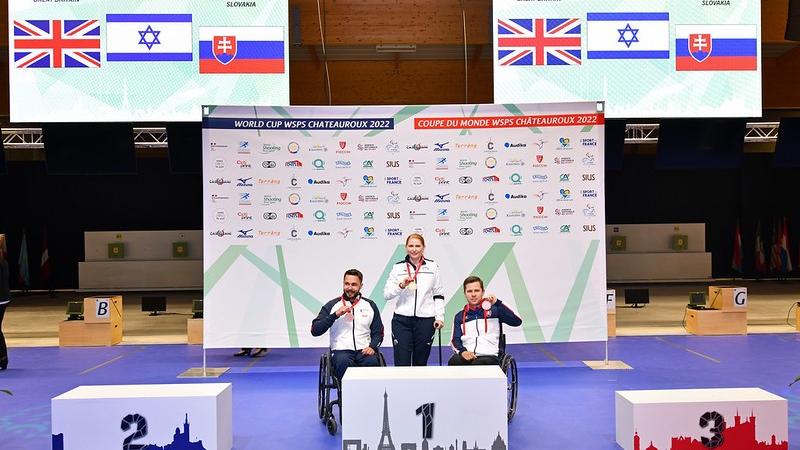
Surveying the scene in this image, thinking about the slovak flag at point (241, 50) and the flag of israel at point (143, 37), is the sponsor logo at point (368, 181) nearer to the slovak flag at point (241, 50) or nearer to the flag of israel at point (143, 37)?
the slovak flag at point (241, 50)

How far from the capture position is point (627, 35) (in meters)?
9.02

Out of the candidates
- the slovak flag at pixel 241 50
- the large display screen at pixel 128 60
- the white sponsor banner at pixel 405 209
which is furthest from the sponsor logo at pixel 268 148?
the slovak flag at pixel 241 50

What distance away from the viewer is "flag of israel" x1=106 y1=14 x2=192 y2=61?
29.2 feet

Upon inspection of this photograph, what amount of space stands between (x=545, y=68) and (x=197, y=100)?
426 cm

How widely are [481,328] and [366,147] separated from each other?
108 inches

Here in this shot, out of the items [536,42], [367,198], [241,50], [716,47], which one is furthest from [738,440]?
[241,50]

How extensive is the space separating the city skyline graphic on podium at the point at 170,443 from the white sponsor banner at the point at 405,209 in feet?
10.3

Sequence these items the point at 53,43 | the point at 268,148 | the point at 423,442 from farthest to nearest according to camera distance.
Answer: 1. the point at 53,43
2. the point at 268,148
3. the point at 423,442

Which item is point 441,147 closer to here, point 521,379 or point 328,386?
point 521,379

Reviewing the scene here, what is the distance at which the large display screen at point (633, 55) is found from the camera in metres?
9.01

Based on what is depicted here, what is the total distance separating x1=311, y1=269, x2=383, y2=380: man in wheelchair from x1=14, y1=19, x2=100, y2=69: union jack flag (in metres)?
5.45

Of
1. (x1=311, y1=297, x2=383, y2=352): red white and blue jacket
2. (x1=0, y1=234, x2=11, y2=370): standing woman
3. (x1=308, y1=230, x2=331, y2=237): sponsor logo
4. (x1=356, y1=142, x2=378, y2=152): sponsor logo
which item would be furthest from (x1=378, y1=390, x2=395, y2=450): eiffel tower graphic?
(x1=0, y1=234, x2=11, y2=370): standing woman

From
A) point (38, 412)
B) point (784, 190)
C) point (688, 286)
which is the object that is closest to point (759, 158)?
point (784, 190)

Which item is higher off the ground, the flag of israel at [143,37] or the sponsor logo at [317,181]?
the flag of israel at [143,37]
